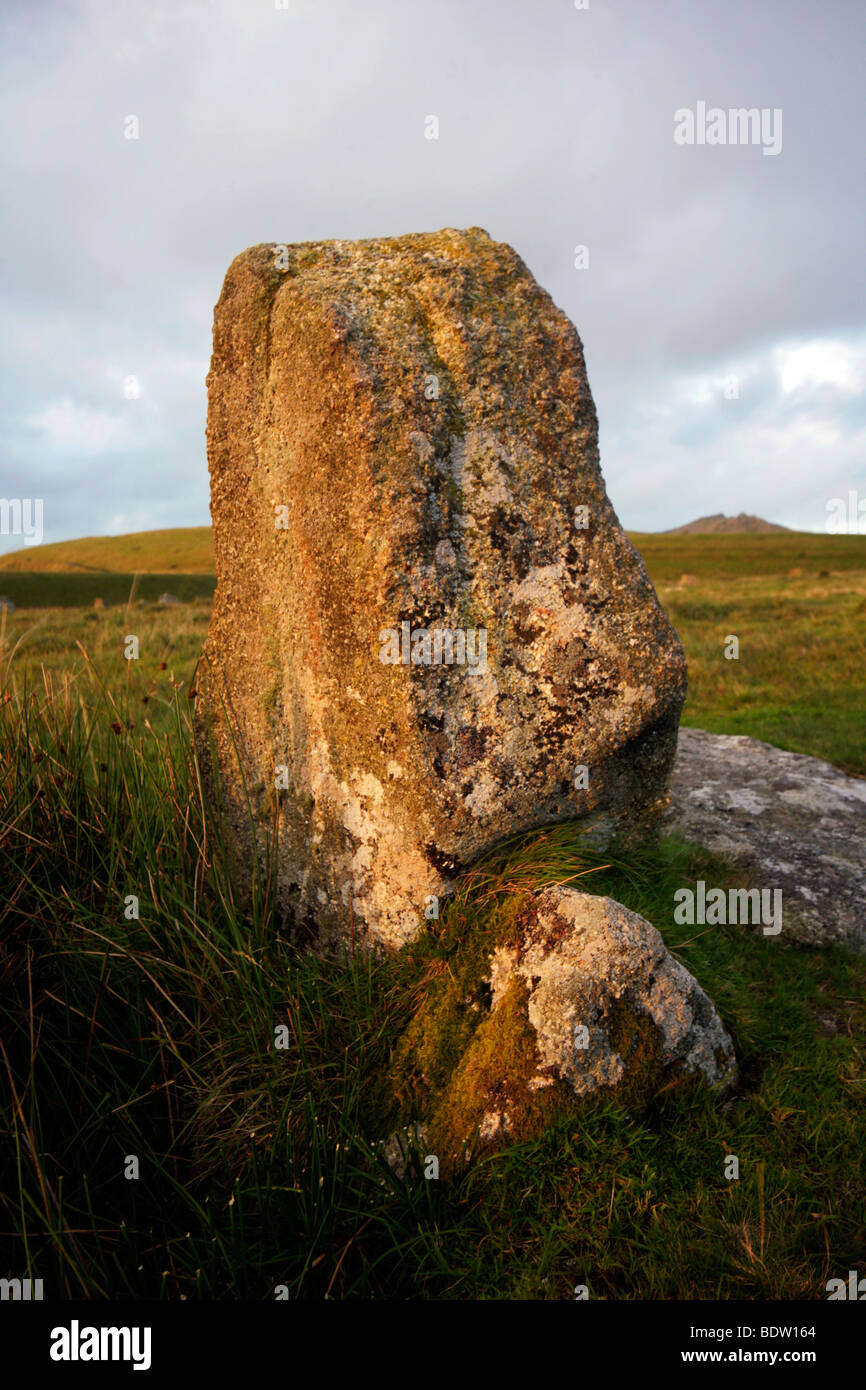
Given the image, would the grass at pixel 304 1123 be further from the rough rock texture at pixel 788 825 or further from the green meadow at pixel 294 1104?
the rough rock texture at pixel 788 825

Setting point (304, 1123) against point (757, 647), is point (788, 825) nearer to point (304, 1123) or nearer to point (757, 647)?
point (304, 1123)

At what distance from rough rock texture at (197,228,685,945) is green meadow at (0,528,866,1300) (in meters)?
0.31

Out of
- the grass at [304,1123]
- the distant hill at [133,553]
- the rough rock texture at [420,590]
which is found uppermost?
the distant hill at [133,553]

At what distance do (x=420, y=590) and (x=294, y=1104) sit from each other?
2194 mm

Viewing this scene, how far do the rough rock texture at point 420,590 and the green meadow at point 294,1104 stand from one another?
0.31m

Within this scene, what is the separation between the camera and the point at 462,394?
4273 millimetres

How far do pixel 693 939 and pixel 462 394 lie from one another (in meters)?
2.93

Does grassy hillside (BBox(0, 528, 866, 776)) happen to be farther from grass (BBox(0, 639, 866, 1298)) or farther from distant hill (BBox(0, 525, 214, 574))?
distant hill (BBox(0, 525, 214, 574))

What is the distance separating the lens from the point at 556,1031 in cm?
331

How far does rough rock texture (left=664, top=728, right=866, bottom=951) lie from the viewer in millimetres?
5152

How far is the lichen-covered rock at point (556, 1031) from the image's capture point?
10.7 ft

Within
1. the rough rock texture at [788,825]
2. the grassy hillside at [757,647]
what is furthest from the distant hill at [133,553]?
the rough rock texture at [788,825]

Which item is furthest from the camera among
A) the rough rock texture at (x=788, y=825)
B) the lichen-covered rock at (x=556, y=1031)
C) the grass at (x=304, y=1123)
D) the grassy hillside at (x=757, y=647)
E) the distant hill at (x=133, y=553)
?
the distant hill at (x=133, y=553)
